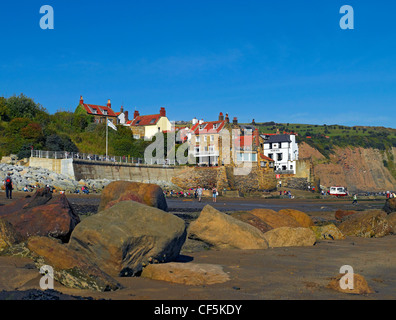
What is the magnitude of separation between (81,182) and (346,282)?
44020mm

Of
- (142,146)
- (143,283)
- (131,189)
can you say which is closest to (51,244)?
(143,283)

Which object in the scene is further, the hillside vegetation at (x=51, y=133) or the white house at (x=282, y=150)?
the white house at (x=282, y=150)

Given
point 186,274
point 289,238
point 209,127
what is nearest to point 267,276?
point 186,274

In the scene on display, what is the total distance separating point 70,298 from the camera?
16.9 ft

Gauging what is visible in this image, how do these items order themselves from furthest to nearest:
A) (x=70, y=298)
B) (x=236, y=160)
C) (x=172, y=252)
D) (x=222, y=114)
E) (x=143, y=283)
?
(x=222, y=114) → (x=236, y=160) → (x=172, y=252) → (x=143, y=283) → (x=70, y=298)

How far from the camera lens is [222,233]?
11484 mm

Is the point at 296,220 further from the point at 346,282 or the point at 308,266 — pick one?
the point at 346,282

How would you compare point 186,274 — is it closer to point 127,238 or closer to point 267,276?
point 127,238

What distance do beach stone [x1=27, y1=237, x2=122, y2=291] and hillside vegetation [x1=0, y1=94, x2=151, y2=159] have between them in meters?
48.4

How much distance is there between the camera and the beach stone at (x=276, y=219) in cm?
1520

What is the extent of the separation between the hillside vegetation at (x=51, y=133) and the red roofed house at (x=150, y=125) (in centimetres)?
1378

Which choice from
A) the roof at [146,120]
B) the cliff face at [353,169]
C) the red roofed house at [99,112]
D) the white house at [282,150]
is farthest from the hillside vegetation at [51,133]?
the cliff face at [353,169]

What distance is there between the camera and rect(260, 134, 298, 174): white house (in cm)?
8744

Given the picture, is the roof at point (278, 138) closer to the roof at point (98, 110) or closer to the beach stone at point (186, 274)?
the roof at point (98, 110)
